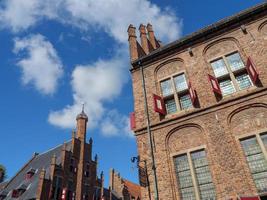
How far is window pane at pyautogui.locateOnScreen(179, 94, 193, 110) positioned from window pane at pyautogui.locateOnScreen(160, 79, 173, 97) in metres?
0.71

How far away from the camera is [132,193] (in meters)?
44.6

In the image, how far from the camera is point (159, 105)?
38.5 feet

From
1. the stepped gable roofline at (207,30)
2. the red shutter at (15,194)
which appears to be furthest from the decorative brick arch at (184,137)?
the red shutter at (15,194)

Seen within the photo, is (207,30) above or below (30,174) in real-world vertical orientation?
below

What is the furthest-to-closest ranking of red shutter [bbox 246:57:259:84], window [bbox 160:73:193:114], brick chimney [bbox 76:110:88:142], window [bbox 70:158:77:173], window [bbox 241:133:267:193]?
brick chimney [bbox 76:110:88:142] < window [bbox 70:158:77:173] < window [bbox 160:73:193:114] < red shutter [bbox 246:57:259:84] < window [bbox 241:133:267:193]

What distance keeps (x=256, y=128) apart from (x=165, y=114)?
4.01 meters

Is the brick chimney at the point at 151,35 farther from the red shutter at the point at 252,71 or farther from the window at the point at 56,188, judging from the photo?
the window at the point at 56,188

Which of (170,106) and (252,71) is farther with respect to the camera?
(170,106)

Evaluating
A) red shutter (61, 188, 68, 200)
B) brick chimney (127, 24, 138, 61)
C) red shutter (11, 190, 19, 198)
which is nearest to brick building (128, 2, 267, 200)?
brick chimney (127, 24, 138, 61)

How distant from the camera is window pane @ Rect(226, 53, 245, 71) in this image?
11139mm

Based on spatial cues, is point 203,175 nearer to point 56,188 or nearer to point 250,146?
point 250,146

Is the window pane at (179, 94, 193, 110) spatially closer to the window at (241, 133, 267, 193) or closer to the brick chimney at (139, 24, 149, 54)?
the window at (241, 133, 267, 193)

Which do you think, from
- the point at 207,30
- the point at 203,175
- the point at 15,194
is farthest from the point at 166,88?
the point at 15,194

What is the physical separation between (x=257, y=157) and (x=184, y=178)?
2.85 m
